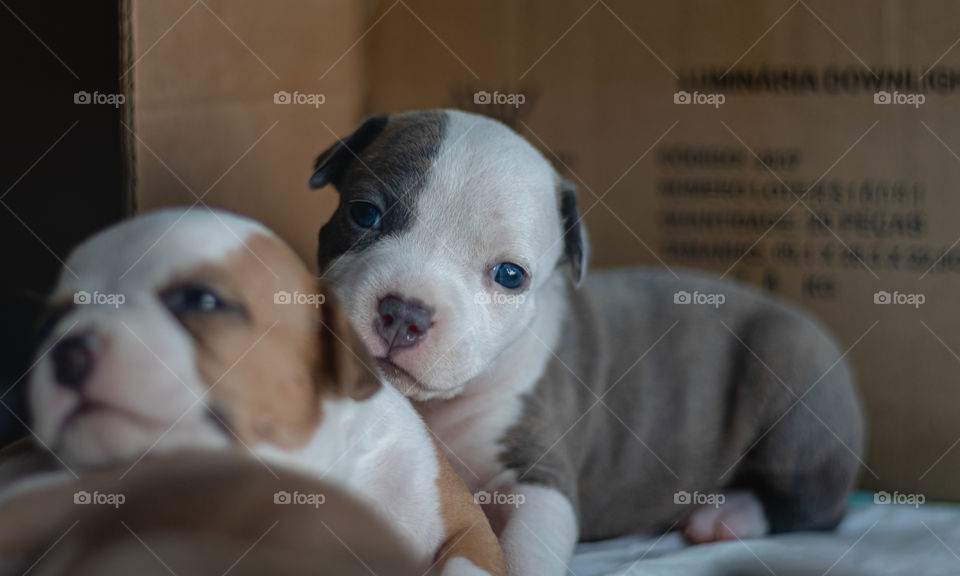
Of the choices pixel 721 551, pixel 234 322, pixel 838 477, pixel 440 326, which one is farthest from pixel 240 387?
pixel 838 477

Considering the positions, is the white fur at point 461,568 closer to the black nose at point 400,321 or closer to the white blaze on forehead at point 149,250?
the black nose at point 400,321

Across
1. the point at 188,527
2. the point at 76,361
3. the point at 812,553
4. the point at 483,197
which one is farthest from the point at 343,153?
the point at 812,553

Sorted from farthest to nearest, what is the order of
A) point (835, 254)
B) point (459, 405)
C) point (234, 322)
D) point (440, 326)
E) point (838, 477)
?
1. point (835, 254)
2. point (838, 477)
3. point (459, 405)
4. point (440, 326)
5. point (234, 322)

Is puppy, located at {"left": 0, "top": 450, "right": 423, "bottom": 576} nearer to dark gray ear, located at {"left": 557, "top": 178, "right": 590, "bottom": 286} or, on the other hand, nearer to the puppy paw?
dark gray ear, located at {"left": 557, "top": 178, "right": 590, "bottom": 286}

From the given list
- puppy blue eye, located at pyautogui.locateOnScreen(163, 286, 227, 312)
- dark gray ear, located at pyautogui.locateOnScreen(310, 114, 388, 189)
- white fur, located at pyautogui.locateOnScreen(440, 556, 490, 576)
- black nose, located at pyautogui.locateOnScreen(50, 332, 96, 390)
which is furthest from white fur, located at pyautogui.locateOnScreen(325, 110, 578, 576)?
black nose, located at pyautogui.locateOnScreen(50, 332, 96, 390)

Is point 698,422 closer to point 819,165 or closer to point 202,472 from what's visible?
point 819,165

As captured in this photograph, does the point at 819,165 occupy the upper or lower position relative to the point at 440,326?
upper
